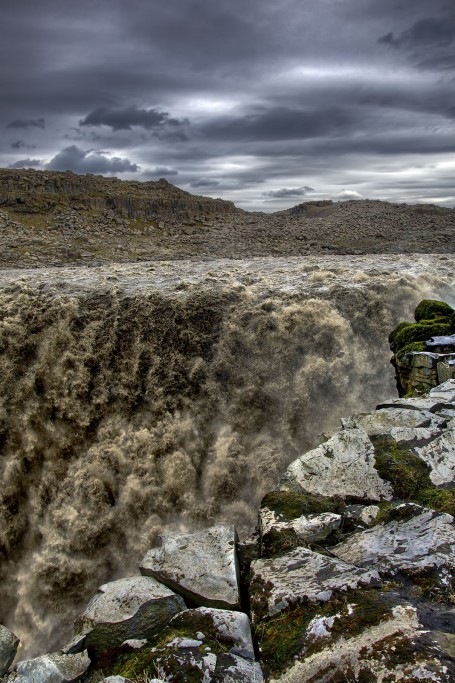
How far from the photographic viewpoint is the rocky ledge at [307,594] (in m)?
4.78

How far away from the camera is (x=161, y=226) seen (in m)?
Answer: 57.9

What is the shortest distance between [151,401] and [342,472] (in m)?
8.60

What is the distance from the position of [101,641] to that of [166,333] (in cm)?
1260

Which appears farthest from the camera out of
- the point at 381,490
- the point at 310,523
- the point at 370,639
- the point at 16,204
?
the point at 16,204

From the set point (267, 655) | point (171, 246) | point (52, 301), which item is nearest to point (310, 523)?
point (267, 655)

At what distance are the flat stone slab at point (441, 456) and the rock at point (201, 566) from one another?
3.27m

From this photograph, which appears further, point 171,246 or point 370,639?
point 171,246

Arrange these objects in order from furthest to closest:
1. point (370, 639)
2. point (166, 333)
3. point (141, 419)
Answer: point (166, 333) → point (141, 419) → point (370, 639)

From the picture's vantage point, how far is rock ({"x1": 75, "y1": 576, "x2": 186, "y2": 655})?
5.96m

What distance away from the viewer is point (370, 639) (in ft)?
15.5

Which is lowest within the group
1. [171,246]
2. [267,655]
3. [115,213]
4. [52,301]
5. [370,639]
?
[267,655]

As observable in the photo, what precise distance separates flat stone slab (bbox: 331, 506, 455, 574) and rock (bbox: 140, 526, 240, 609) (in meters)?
1.39

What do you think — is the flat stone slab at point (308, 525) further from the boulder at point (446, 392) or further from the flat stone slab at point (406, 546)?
the boulder at point (446, 392)

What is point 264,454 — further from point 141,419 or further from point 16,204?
point 16,204
